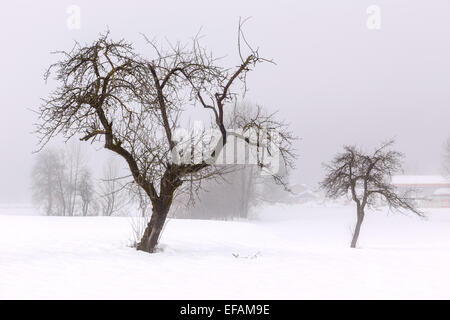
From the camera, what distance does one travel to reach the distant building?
57.7 meters

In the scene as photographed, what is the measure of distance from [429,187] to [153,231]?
221 ft

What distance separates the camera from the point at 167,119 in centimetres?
941

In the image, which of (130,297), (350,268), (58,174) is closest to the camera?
(130,297)

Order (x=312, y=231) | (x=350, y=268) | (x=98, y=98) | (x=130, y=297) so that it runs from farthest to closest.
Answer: (x=312, y=231) → (x=98, y=98) → (x=350, y=268) → (x=130, y=297)

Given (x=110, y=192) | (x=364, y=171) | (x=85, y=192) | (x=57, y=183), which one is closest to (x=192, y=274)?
(x=364, y=171)

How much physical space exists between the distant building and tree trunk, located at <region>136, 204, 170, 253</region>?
170 ft

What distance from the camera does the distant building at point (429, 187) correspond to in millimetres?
57719

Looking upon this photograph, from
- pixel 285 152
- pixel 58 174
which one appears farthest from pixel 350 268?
pixel 58 174

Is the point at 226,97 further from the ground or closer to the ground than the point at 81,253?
further from the ground

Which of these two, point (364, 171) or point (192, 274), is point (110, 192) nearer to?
point (364, 171)

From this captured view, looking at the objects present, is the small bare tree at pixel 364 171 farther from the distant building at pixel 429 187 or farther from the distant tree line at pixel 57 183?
the distant building at pixel 429 187

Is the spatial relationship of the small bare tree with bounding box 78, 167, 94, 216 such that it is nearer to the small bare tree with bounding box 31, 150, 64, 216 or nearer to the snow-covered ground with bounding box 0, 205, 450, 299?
the small bare tree with bounding box 31, 150, 64, 216
